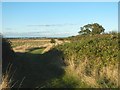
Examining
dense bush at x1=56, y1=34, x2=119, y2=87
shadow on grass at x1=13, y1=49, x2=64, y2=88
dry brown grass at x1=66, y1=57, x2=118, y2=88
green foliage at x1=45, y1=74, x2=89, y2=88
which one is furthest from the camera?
dense bush at x1=56, y1=34, x2=119, y2=87

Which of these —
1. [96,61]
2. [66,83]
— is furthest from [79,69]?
[66,83]

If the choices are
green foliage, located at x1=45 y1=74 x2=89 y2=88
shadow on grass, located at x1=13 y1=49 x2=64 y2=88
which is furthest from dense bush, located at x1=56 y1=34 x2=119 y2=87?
shadow on grass, located at x1=13 y1=49 x2=64 y2=88

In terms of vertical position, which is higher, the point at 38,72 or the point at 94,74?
the point at 94,74

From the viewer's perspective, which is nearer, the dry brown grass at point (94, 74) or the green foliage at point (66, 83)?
the dry brown grass at point (94, 74)

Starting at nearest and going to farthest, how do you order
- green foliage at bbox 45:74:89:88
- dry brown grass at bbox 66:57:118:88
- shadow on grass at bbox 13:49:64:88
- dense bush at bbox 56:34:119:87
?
1. dry brown grass at bbox 66:57:118:88
2. shadow on grass at bbox 13:49:64:88
3. green foliage at bbox 45:74:89:88
4. dense bush at bbox 56:34:119:87

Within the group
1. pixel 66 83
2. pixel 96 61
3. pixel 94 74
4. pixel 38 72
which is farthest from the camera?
pixel 38 72

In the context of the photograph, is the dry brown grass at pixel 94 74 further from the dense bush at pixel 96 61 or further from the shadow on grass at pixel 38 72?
the shadow on grass at pixel 38 72

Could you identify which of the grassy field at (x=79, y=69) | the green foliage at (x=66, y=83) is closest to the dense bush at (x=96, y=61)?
the grassy field at (x=79, y=69)

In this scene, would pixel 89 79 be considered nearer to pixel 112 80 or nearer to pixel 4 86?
pixel 112 80

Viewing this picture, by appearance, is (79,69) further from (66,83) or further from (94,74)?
(66,83)

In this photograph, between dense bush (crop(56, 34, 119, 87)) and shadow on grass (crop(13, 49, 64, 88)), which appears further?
dense bush (crop(56, 34, 119, 87))

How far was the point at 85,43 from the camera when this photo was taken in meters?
20.8

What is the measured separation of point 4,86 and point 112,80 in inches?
232

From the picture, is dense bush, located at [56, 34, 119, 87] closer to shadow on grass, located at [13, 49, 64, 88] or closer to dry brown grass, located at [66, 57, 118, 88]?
dry brown grass, located at [66, 57, 118, 88]
